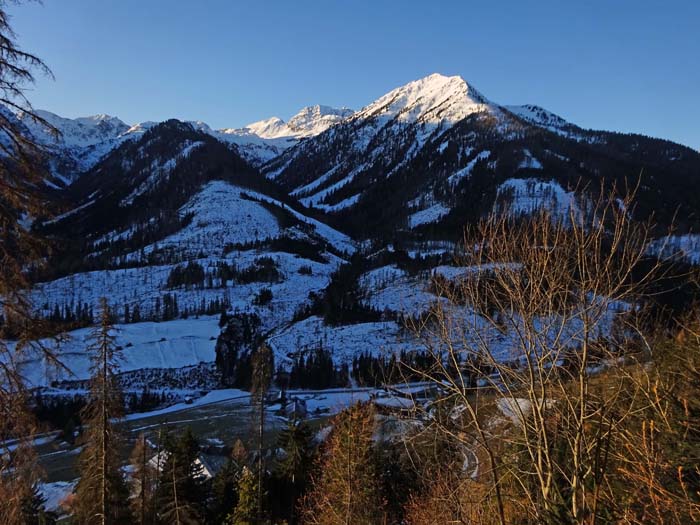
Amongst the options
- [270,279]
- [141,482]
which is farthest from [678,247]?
[270,279]

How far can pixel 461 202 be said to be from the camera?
192750mm

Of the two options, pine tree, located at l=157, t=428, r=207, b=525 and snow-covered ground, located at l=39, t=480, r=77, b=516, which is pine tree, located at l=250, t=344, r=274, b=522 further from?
snow-covered ground, located at l=39, t=480, r=77, b=516

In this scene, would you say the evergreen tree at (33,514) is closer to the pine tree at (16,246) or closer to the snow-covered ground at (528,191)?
the pine tree at (16,246)

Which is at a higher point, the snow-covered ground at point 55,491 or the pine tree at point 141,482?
the pine tree at point 141,482

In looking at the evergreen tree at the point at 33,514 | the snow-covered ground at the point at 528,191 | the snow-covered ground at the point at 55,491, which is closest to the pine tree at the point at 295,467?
the evergreen tree at the point at 33,514

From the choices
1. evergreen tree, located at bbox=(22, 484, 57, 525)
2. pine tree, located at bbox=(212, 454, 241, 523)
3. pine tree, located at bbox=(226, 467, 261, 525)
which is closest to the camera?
evergreen tree, located at bbox=(22, 484, 57, 525)

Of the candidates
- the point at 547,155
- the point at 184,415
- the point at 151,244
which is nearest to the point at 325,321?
the point at 184,415

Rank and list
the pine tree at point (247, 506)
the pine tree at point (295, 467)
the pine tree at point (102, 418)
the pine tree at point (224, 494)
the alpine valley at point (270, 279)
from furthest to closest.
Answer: the alpine valley at point (270, 279)
the pine tree at point (295, 467)
the pine tree at point (224, 494)
the pine tree at point (247, 506)
the pine tree at point (102, 418)

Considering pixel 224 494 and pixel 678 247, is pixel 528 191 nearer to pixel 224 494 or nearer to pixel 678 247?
pixel 224 494

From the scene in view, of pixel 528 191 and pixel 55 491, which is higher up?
pixel 528 191

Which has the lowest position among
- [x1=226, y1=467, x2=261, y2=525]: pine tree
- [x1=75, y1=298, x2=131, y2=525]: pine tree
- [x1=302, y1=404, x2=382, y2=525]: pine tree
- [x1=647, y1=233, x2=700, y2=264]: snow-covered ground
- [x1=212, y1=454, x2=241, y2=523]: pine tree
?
[x1=212, y1=454, x2=241, y2=523]: pine tree

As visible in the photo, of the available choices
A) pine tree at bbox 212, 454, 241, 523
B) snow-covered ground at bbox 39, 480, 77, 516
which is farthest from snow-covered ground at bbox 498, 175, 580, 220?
snow-covered ground at bbox 39, 480, 77, 516

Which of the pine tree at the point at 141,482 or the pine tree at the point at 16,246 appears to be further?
the pine tree at the point at 141,482

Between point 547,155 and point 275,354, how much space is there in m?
160
